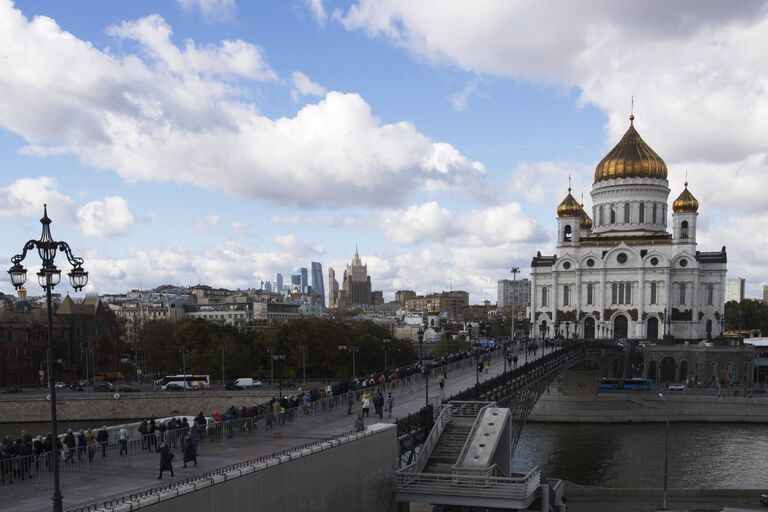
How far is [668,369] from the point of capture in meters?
70.1

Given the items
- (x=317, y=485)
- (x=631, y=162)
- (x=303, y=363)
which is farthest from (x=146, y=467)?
(x=631, y=162)

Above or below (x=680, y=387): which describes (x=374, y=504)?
above

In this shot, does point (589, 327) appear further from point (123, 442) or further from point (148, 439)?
point (123, 442)

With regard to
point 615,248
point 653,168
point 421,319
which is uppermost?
point 653,168

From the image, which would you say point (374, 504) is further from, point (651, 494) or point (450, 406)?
point (651, 494)

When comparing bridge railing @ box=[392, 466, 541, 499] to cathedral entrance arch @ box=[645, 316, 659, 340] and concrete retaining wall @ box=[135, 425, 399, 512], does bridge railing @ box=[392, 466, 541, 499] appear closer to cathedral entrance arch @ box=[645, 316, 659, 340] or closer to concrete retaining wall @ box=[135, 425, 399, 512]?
concrete retaining wall @ box=[135, 425, 399, 512]

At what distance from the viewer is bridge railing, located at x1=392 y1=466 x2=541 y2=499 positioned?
1634 centimetres

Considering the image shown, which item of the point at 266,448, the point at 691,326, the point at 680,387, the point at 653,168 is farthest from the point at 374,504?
the point at 653,168

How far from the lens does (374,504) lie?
639 inches

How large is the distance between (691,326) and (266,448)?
7267 cm

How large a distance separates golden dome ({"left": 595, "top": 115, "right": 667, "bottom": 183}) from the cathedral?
122 millimetres

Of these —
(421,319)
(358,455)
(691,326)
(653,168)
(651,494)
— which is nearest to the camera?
(358,455)

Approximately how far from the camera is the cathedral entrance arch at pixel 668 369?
229ft

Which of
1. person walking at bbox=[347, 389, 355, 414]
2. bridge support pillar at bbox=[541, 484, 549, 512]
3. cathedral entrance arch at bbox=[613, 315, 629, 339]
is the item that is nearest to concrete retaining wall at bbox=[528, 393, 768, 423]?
cathedral entrance arch at bbox=[613, 315, 629, 339]
